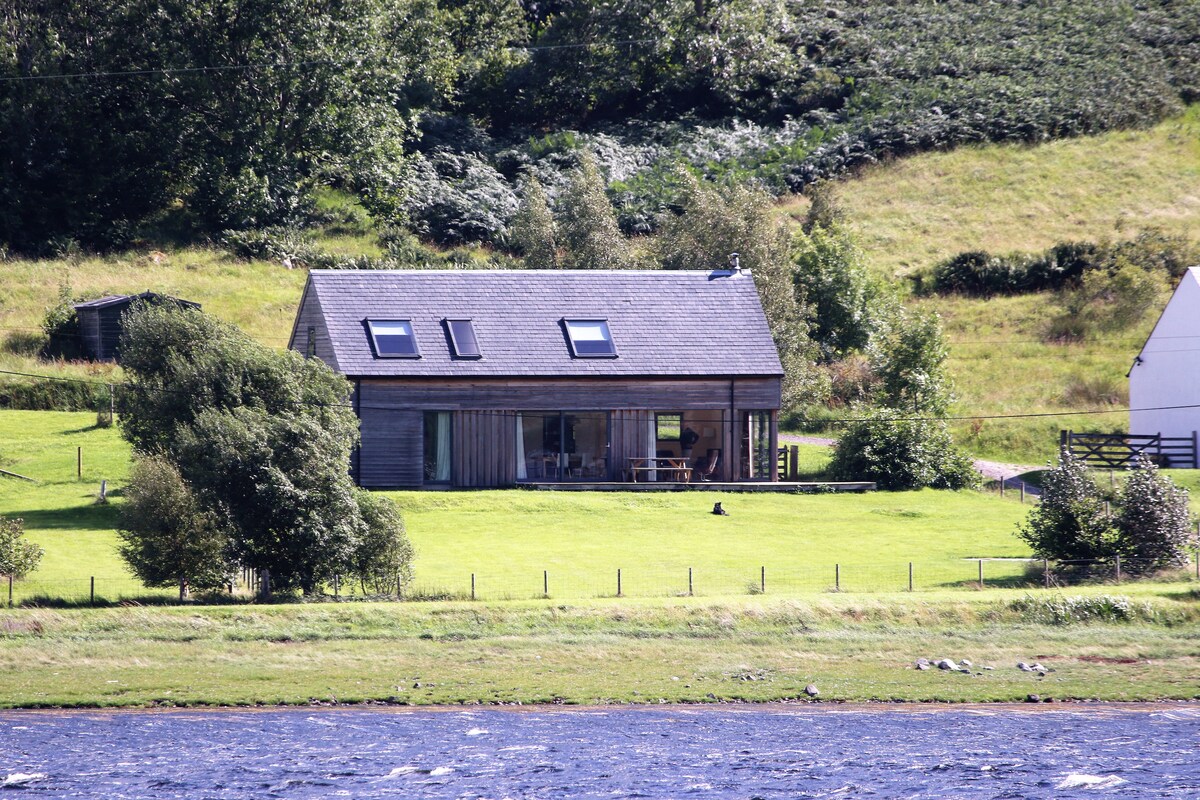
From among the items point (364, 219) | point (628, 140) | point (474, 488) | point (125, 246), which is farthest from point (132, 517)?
point (628, 140)

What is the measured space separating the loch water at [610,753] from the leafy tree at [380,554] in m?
5.55

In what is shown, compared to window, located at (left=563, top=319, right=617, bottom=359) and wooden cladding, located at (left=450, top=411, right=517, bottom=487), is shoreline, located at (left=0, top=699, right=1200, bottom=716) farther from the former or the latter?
window, located at (left=563, top=319, right=617, bottom=359)

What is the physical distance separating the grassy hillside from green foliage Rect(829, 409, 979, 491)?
1076 inches

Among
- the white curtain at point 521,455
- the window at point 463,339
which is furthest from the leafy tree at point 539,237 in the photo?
the white curtain at point 521,455

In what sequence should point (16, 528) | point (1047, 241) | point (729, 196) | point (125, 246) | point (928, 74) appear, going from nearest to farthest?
point (16, 528) → point (729, 196) → point (125, 246) → point (1047, 241) → point (928, 74)

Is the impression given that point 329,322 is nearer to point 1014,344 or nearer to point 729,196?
point 729,196

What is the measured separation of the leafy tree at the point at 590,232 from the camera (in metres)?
60.2

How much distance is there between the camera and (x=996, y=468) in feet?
166

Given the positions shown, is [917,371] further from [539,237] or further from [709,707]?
[709,707]

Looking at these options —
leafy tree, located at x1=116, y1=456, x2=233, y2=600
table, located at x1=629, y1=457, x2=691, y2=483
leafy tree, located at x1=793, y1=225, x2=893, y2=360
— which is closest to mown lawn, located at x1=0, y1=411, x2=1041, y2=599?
leafy tree, located at x1=116, y1=456, x2=233, y2=600

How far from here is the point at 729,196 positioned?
5997 cm

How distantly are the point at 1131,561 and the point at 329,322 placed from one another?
23542 mm

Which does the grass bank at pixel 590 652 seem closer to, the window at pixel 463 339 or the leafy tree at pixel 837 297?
the window at pixel 463 339

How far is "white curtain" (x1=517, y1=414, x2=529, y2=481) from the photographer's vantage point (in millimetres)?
44875
